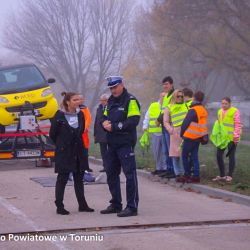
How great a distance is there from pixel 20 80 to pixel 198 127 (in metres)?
6.52

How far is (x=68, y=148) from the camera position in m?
9.48

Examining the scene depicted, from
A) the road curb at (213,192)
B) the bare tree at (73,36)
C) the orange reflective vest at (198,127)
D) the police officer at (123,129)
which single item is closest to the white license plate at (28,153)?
the road curb at (213,192)

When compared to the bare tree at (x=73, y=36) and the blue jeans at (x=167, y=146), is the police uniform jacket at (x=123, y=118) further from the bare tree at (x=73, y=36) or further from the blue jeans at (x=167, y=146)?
the bare tree at (x=73, y=36)

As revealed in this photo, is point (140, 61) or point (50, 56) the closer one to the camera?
point (140, 61)

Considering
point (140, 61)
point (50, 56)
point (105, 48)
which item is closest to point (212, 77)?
point (140, 61)

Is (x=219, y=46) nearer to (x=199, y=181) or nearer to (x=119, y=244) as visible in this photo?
(x=199, y=181)

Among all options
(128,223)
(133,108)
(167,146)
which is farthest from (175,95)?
(128,223)

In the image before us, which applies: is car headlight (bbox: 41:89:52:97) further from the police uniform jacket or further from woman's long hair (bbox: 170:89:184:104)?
the police uniform jacket

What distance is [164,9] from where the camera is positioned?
3134cm

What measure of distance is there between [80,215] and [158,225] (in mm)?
1298

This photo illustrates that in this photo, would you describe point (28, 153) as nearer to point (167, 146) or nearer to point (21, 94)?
point (21, 94)

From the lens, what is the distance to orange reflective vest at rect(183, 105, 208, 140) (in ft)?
39.5

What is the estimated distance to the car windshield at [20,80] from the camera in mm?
16609

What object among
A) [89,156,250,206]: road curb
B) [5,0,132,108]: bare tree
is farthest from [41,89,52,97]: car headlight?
[5,0,132,108]: bare tree
